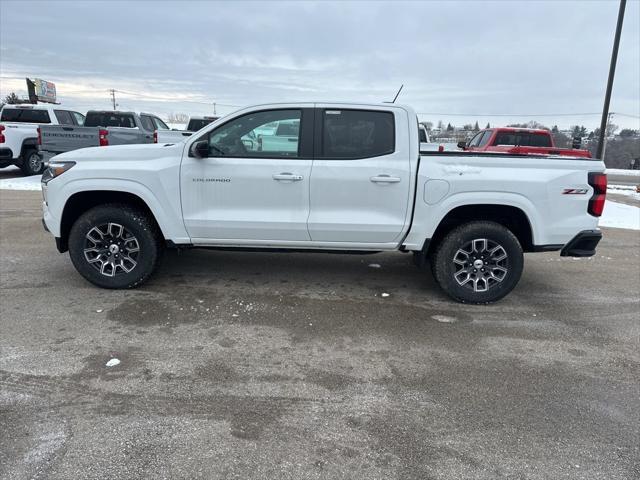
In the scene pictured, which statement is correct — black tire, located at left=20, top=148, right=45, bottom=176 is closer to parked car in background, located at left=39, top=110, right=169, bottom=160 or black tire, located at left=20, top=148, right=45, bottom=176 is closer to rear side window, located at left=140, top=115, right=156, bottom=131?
parked car in background, located at left=39, top=110, right=169, bottom=160

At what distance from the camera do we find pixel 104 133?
12.8 m

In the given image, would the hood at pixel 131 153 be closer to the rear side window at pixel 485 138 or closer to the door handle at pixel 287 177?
the door handle at pixel 287 177

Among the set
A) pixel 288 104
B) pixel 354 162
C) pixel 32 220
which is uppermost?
pixel 288 104

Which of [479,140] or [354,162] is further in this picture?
[479,140]

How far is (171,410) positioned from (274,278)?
2575mm

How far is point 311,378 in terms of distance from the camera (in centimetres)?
335

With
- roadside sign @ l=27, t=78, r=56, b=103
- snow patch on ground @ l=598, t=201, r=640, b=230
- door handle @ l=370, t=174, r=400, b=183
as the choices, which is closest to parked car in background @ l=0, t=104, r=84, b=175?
roadside sign @ l=27, t=78, r=56, b=103

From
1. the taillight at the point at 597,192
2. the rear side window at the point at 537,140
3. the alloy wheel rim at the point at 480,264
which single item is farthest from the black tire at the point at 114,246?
the rear side window at the point at 537,140

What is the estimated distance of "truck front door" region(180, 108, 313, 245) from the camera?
4555 millimetres

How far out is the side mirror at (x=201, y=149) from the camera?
14.6 ft

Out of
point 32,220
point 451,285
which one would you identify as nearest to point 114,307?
point 451,285

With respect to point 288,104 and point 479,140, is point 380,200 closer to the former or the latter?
point 288,104

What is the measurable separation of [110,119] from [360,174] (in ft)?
45.9

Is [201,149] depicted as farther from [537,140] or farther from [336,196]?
[537,140]
